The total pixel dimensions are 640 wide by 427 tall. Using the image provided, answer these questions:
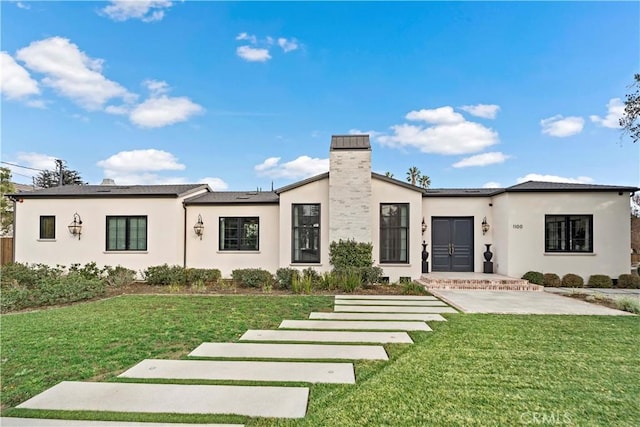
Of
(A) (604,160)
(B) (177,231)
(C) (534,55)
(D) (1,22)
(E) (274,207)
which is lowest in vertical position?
(B) (177,231)

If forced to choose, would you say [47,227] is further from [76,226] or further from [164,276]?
[164,276]

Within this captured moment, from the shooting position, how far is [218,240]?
40.3ft

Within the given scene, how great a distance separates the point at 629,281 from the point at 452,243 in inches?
217

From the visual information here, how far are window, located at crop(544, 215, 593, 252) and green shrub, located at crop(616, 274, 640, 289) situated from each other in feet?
4.48

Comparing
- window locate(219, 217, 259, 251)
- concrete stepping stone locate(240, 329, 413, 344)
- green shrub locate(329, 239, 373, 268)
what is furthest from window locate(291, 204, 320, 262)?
concrete stepping stone locate(240, 329, 413, 344)

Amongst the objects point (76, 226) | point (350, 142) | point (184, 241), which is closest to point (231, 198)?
point (184, 241)

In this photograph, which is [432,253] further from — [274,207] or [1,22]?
[1,22]

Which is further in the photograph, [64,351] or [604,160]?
[604,160]

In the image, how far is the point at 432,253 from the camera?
1252 centimetres

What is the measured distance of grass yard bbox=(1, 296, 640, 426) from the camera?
2682 millimetres

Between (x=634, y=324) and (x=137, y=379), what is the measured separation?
810 centimetres

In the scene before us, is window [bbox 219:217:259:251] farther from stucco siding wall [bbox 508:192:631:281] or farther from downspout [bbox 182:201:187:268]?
stucco siding wall [bbox 508:192:631:281]

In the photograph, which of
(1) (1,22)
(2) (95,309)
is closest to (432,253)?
(2) (95,309)
